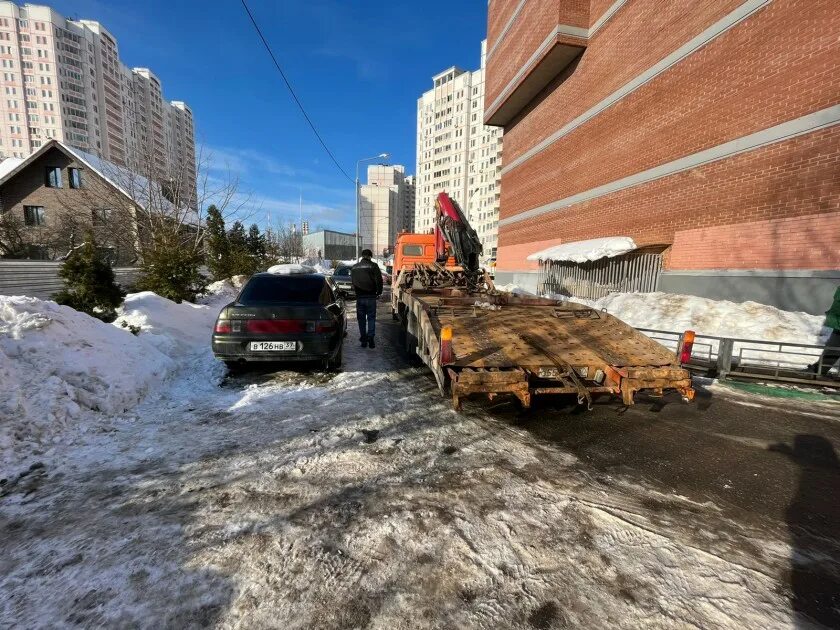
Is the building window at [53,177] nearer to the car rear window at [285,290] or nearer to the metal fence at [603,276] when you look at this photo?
the car rear window at [285,290]

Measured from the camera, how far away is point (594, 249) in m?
13.4

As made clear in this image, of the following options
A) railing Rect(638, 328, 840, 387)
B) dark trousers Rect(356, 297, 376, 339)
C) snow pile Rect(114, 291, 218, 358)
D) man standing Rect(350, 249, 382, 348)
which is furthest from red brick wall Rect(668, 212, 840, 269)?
snow pile Rect(114, 291, 218, 358)

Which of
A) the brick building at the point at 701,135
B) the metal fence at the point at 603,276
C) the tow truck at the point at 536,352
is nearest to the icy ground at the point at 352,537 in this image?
the tow truck at the point at 536,352

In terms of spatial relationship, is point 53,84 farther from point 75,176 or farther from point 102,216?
point 102,216

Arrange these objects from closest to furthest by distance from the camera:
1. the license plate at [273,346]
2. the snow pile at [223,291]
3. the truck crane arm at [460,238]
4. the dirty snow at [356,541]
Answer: the dirty snow at [356,541] → the license plate at [273,346] → the truck crane arm at [460,238] → the snow pile at [223,291]

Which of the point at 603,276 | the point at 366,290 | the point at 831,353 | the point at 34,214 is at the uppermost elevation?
the point at 34,214

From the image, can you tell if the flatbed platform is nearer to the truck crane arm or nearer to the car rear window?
the car rear window

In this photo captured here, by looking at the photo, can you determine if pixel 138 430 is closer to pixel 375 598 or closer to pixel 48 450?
pixel 48 450

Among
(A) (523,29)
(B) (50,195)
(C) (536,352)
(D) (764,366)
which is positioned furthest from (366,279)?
(B) (50,195)

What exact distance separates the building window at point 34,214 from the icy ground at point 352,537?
32928 millimetres

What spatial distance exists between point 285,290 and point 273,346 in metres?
1.14

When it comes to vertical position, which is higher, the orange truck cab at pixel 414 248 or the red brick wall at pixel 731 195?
the red brick wall at pixel 731 195

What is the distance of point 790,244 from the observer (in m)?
8.15

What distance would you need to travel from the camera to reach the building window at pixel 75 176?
1008 inches
